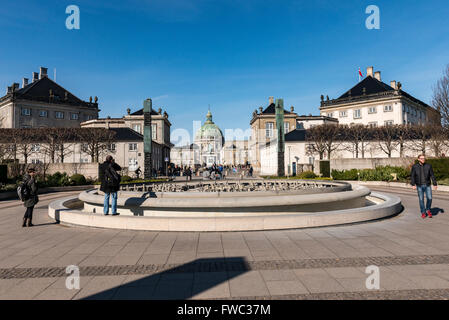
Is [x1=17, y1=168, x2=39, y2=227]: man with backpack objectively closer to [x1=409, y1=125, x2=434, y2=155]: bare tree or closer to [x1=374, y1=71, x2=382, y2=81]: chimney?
[x1=409, y1=125, x2=434, y2=155]: bare tree

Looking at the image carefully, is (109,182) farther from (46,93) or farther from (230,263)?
(46,93)

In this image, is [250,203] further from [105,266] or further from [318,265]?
[105,266]

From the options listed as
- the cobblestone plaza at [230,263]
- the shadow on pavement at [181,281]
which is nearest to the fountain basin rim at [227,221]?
the cobblestone plaza at [230,263]

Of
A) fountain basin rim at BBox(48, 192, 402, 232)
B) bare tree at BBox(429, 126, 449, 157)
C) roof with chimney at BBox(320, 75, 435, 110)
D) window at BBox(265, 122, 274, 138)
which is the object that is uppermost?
roof with chimney at BBox(320, 75, 435, 110)

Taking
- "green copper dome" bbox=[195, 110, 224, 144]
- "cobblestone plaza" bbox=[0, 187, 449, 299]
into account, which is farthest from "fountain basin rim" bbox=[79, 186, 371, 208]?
"green copper dome" bbox=[195, 110, 224, 144]

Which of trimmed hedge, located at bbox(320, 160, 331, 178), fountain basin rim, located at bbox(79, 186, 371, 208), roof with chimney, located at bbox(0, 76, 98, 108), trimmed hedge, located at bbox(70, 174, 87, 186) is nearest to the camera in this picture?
fountain basin rim, located at bbox(79, 186, 371, 208)

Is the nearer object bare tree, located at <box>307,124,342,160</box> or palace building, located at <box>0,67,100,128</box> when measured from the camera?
bare tree, located at <box>307,124,342,160</box>

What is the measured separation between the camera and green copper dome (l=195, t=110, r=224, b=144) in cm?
16188

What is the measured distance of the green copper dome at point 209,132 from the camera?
16188 cm

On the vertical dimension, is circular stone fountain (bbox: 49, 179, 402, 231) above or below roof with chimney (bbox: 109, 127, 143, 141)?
below

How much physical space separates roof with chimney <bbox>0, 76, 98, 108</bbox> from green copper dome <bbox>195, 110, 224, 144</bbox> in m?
91.6

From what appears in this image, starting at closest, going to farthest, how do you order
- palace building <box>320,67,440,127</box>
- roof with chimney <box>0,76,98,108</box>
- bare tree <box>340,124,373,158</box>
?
1. bare tree <box>340,124,373,158</box>
2. roof with chimney <box>0,76,98,108</box>
3. palace building <box>320,67,440,127</box>

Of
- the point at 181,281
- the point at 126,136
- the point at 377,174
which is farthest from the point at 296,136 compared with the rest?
the point at 181,281

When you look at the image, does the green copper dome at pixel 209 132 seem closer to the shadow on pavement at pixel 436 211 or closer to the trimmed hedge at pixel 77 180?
the trimmed hedge at pixel 77 180
